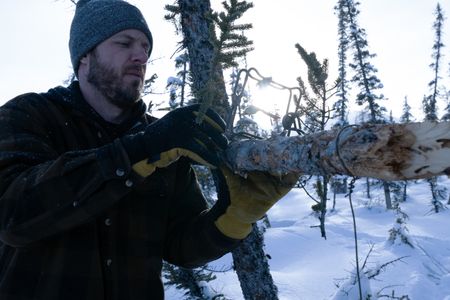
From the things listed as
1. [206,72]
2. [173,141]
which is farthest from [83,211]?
[206,72]

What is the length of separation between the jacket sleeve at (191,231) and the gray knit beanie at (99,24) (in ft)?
3.51

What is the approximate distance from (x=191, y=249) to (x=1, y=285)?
3.89ft

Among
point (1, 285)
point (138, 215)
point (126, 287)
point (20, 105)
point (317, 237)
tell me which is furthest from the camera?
point (317, 237)

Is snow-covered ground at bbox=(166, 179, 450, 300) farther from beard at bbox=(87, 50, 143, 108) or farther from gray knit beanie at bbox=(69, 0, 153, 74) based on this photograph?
gray knit beanie at bbox=(69, 0, 153, 74)

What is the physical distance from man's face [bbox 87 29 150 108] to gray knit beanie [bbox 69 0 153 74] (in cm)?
8

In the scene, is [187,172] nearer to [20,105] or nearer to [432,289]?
[20,105]

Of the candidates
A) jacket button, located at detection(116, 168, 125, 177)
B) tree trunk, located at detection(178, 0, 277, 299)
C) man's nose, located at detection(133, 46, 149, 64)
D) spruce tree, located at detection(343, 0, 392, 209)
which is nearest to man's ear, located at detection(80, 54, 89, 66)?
man's nose, located at detection(133, 46, 149, 64)

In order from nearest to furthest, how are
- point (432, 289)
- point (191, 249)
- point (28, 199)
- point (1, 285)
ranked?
point (28, 199) → point (1, 285) → point (191, 249) → point (432, 289)

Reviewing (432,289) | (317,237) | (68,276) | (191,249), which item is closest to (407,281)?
(432,289)

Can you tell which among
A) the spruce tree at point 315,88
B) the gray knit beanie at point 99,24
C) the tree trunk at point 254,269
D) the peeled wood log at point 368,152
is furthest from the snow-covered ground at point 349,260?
the gray knit beanie at point 99,24

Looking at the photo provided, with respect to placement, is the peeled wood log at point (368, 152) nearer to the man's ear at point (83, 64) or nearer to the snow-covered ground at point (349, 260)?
the man's ear at point (83, 64)

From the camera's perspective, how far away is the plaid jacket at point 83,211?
5.88ft

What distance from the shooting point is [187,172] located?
2912 millimetres

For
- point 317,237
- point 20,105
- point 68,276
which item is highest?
point 20,105
